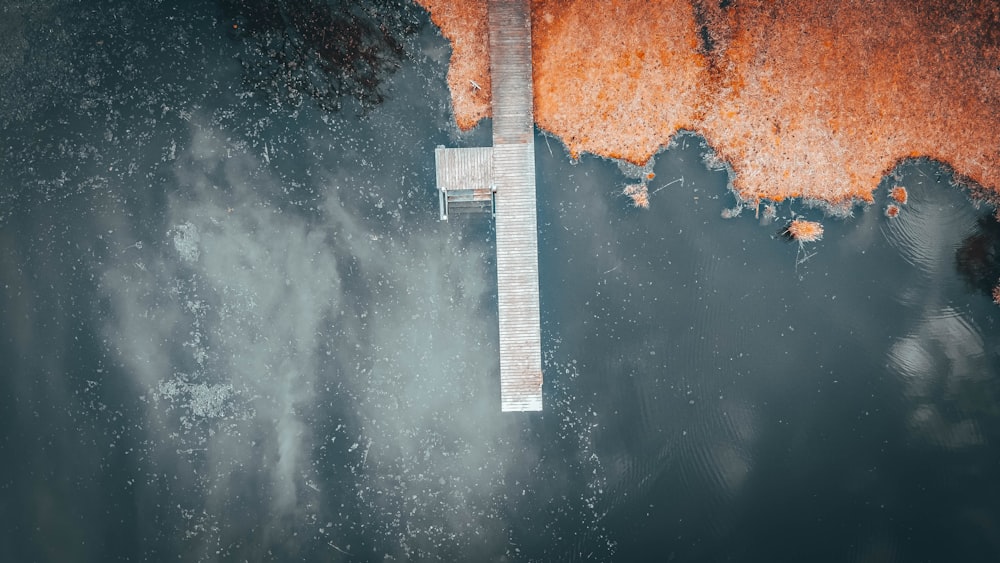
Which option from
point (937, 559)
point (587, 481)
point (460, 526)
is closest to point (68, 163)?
point (460, 526)

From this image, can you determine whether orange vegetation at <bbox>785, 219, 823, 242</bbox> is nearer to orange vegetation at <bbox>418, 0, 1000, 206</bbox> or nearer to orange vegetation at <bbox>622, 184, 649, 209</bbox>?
orange vegetation at <bbox>418, 0, 1000, 206</bbox>

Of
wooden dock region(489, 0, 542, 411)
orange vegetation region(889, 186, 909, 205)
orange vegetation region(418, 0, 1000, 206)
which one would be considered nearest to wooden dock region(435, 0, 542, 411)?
wooden dock region(489, 0, 542, 411)

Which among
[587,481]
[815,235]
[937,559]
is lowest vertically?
[937,559]

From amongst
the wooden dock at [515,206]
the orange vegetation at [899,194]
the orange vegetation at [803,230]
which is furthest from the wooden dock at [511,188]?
the orange vegetation at [899,194]

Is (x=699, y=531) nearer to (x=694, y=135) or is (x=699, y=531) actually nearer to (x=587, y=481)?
(x=587, y=481)

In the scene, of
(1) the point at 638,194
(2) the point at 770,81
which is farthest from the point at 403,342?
(2) the point at 770,81
